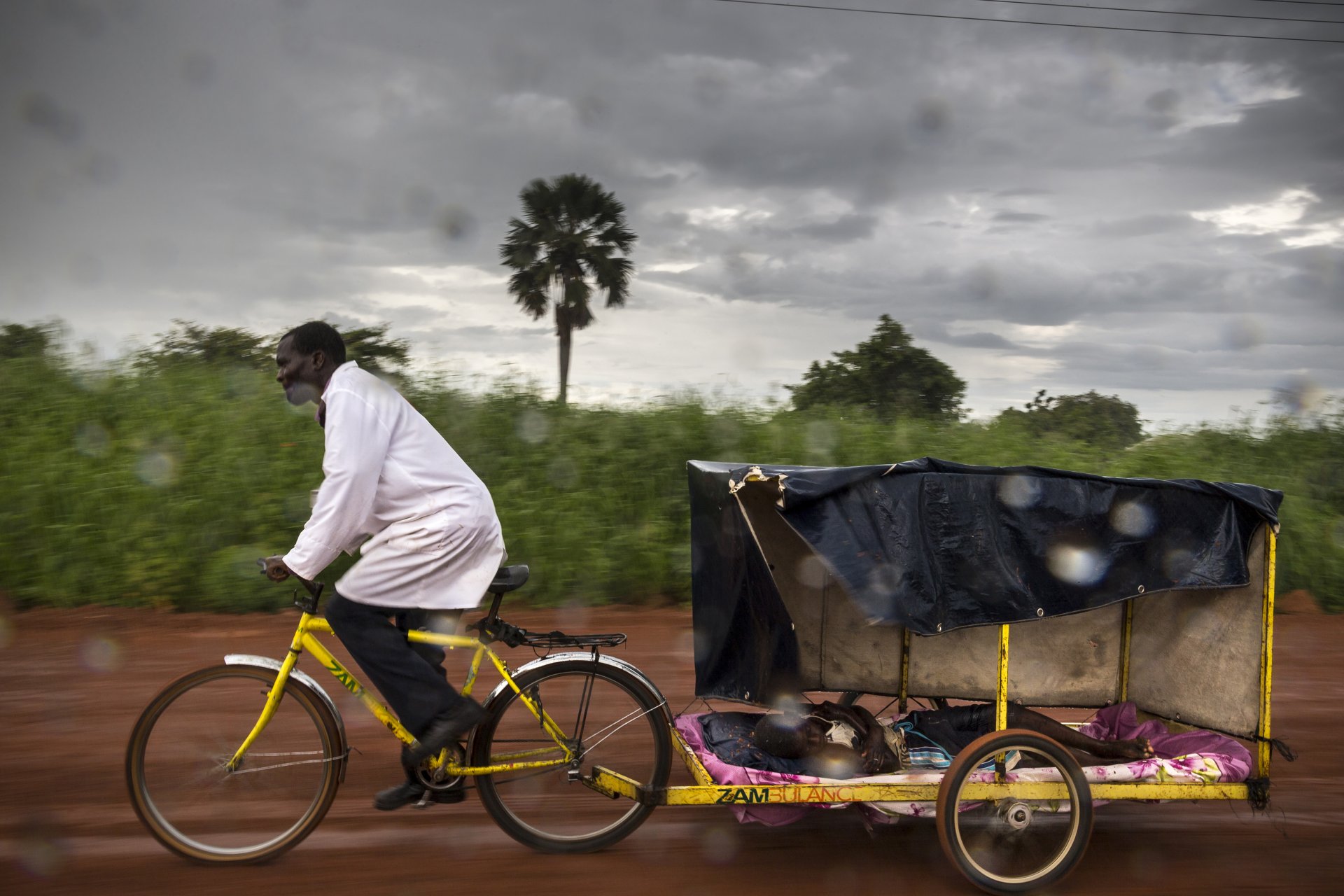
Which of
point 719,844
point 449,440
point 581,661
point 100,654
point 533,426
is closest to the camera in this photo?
point 581,661

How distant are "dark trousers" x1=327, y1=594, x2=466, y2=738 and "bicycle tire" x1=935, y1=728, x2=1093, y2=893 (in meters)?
1.95

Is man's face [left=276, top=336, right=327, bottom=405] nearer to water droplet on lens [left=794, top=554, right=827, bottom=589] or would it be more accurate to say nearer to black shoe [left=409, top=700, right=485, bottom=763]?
black shoe [left=409, top=700, right=485, bottom=763]

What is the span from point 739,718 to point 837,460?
9.05 meters

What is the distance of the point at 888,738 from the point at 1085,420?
13.6 meters

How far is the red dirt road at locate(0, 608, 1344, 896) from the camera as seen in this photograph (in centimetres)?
367

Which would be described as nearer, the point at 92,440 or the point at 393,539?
the point at 393,539

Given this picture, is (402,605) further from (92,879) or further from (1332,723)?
(1332,723)

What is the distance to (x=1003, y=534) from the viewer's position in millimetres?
3859

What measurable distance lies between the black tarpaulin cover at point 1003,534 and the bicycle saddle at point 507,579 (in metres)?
0.93

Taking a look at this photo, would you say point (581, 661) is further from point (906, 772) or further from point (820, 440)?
point (820, 440)

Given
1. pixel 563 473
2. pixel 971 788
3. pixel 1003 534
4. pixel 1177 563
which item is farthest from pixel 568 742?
pixel 563 473

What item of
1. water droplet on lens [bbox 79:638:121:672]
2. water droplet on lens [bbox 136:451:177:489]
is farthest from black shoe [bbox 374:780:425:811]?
water droplet on lens [bbox 136:451:177:489]

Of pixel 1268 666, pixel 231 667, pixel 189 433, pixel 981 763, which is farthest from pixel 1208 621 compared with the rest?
pixel 189 433

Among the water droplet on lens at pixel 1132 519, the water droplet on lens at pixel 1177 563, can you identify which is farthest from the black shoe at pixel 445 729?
the water droplet on lens at pixel 1177 563
